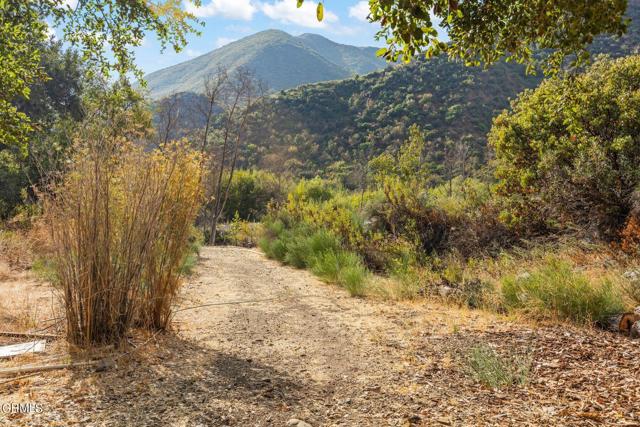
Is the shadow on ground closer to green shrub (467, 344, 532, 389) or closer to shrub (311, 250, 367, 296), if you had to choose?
green shrub (467, 344, 532, 389)

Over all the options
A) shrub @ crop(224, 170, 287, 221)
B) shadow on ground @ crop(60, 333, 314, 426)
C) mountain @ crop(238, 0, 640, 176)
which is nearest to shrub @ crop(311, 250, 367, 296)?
shadow on ground @ crop(60, 333, 314, 426)

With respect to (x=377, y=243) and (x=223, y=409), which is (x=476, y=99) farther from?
(x=223, y=409)

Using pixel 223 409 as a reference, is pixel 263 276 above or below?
below

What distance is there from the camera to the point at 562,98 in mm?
4078

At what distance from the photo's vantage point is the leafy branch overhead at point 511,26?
8.93ft

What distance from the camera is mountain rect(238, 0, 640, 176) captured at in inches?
1227

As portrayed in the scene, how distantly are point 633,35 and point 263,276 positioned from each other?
4134 centimetres

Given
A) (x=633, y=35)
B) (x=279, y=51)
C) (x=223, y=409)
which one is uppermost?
(x=279, y=51)

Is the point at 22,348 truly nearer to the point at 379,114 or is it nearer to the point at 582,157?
the point at 582,157

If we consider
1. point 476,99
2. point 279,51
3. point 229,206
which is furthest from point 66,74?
point 279,51

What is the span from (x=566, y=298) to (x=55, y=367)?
15.2ft

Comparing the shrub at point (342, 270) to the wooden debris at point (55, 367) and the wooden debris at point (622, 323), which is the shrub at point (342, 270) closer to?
the wooden debris at point (622, 323)

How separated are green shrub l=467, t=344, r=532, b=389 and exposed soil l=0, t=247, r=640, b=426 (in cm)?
6

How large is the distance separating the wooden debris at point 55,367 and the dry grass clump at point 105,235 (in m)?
0.28
